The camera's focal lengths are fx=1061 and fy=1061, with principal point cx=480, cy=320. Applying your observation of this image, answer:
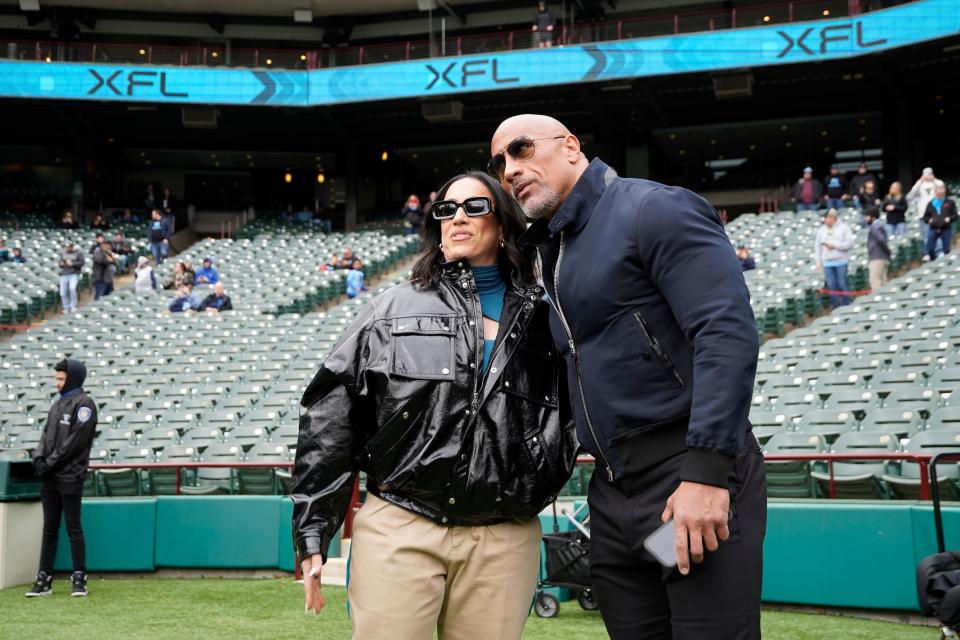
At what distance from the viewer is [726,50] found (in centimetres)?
2559

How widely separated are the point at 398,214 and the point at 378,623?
31673 millimetres

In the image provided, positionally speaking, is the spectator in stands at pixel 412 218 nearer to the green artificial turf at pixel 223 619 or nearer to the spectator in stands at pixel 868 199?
the spectator in stands at pixel 868 199

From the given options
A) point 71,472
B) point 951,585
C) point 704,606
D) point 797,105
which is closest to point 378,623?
point 704,606

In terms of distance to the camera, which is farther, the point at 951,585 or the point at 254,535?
the point at 254,535

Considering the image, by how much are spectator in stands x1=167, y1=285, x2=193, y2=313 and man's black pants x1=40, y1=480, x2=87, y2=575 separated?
11.8 meters

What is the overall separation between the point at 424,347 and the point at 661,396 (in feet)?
2.50

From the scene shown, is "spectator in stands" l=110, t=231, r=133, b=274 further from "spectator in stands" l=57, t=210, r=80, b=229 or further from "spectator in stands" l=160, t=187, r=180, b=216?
"spectator in stands" l=160, t=187, r=180, b=216

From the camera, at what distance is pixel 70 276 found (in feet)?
70.0

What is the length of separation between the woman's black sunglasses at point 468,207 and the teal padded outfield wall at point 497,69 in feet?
75.1

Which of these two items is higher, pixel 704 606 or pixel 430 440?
pixel 430 440

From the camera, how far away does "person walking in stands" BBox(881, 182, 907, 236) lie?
1864 centimetres

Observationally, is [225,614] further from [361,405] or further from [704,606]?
[704,606]

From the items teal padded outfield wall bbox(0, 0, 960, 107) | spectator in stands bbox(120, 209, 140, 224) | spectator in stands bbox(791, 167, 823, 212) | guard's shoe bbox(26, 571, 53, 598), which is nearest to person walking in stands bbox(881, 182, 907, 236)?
spectator in stands bbox(791, 167, 823, 212)

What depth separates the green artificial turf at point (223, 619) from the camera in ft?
20.3
